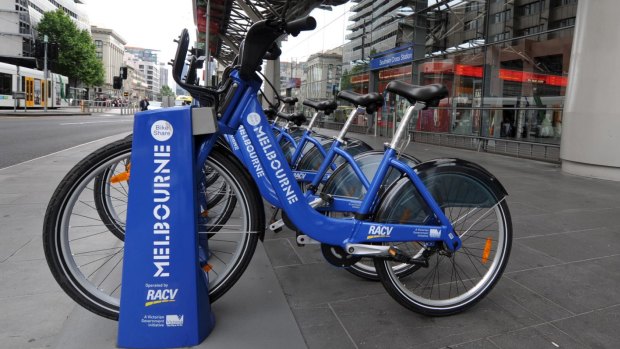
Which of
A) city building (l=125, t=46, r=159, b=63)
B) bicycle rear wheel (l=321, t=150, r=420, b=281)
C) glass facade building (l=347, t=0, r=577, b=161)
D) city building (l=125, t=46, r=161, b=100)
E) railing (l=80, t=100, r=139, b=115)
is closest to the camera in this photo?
bicycle rear wheel (l=321, t=150, r=420, b=281)

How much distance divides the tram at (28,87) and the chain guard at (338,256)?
3156 cm

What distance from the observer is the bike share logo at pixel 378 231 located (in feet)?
7.95

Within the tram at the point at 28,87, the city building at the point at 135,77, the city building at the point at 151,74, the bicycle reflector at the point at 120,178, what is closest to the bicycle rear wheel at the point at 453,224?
the bicycle reflector at the point at 120,178

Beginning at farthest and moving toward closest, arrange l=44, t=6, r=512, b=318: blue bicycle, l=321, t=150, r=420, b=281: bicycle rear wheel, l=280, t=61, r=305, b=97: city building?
l=280, t=61, r=305, b=97: city building → l=321, t=150, r=420, b=281: bicycle rear wheel → l=44, t=6, r=512, b=318: blue bicycle

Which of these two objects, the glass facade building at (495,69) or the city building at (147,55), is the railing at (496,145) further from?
the city building at (147,55)

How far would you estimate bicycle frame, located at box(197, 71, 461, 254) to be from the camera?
2.35m

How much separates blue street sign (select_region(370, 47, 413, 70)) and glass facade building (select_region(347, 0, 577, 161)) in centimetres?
16

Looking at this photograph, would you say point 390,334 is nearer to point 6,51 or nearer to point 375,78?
point 375,78

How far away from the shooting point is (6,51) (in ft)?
210

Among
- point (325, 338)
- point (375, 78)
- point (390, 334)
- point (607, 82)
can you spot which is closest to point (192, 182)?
point (325, 338)

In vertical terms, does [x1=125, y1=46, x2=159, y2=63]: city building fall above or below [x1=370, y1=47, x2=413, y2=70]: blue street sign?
above

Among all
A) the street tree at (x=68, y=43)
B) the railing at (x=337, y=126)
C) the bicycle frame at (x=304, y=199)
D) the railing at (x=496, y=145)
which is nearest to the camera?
the bicycle frame at (x=304, y=199)

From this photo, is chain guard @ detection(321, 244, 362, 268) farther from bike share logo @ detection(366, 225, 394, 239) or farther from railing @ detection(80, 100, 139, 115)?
railing @ detection(80, 100, 139, 115)

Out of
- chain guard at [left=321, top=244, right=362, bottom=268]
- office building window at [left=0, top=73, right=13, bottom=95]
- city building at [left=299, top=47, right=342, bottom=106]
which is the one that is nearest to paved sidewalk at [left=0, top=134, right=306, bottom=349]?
chain guard at [left=321, top=244, right=362, bottom=268]
